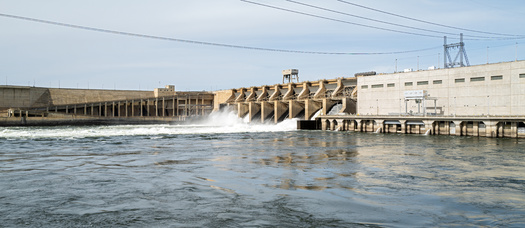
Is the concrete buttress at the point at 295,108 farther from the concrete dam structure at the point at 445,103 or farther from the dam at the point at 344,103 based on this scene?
the concrete dam structure at the point at 445,103

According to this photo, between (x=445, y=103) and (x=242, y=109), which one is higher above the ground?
(x=445, y=103)

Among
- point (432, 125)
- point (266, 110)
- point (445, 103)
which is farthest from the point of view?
point (266, 110)

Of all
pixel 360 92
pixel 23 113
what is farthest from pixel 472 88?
pixel 23 113

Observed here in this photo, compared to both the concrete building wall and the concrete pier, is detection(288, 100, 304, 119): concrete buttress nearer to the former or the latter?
the concrete pier

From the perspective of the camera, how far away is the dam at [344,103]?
4375 centimetres

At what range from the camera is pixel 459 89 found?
47.4 meters

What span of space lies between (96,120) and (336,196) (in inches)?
3329

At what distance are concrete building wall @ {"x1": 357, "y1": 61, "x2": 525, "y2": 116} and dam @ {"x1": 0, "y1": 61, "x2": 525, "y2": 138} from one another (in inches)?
3.5

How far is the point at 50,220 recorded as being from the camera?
33.9ft

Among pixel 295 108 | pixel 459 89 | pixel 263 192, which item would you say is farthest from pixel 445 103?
pixel 263 192

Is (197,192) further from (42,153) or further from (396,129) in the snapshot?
(396,129)

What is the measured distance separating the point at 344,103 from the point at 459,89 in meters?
17.7

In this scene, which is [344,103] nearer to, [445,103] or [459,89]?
[445,103]

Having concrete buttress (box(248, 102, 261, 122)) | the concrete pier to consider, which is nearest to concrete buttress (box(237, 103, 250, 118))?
concrete buttress (box(248, 102, 261, 122))
